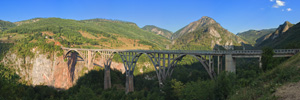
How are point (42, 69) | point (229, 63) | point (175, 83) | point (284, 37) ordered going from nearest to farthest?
1. point (229, 63)
2. point (175, 83)
3. point (42, 69)
4. point (284, 37)

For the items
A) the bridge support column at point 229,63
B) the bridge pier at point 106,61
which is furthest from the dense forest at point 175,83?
the bridge pier at point 106,61

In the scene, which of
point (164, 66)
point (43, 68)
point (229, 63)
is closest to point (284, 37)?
point (164, 66)

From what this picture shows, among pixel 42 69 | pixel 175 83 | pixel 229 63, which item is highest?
pixel 229 63

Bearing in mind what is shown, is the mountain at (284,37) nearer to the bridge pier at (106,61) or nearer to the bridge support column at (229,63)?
the bridge support column at (229,63)

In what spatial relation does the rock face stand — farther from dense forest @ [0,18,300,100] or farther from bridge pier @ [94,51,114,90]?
bridge pier @ [94,51,114,90]

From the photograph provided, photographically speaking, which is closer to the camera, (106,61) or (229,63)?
(229,63)

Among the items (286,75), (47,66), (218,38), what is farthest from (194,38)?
(286,75)

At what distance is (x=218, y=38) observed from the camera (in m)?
180

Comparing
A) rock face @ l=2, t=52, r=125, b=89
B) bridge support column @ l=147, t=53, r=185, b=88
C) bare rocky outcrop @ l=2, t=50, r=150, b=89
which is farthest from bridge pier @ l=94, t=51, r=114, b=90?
bridge support column @ l=147, t=53, r=185, b=88

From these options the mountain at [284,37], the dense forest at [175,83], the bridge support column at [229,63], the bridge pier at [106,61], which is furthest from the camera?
the mountain at [284,37]

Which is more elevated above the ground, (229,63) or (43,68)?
(229,63)

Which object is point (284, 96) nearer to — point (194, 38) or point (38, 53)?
point (38, 53)

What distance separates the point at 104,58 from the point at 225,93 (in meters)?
45.6

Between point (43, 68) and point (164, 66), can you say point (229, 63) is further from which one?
point (43, 68)
